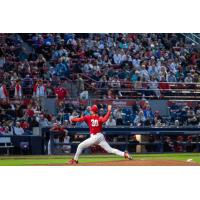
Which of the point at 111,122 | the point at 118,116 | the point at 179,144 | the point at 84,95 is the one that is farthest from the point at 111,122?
the point at 179,144

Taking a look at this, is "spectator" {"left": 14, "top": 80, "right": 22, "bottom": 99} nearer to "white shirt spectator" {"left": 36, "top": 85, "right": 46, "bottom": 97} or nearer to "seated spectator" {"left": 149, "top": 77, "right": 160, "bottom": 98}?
"white shirt spectator" {"left": 36, "top": 85, "right": 46, "bottom": 97}

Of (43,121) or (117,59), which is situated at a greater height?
(117,59)

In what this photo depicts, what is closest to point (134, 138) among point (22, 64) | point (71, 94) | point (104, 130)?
point (104, 130)

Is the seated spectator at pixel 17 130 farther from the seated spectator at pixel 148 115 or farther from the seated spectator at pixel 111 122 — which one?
the seated spectator at pixel 148 115

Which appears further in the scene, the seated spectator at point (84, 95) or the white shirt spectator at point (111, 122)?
the seated spectator at point (84, 95)

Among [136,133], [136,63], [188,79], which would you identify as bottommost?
[136,133]

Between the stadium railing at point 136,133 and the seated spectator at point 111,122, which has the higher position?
the seated spectator at point 111,122

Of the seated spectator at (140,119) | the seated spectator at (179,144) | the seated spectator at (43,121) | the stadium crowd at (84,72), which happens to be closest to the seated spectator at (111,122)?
the stadium crowd at (84,72)

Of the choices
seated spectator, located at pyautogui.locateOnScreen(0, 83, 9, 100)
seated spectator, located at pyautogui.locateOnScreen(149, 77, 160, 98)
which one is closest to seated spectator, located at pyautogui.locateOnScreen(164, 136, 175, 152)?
seated spectator, located at pyautogui.locateOnScreen(149, 77, 160, 98)

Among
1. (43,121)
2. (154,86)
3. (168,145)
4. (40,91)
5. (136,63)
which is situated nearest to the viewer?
(43,121)

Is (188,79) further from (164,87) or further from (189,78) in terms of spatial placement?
(164,87)

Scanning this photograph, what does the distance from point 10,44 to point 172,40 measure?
23.4 feet

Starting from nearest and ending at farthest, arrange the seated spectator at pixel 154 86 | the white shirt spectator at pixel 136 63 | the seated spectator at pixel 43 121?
the seated spectator at pixel 43 121 < the seated spectator at pixel 154 86 < the white shirt spectator at pixel 136 63

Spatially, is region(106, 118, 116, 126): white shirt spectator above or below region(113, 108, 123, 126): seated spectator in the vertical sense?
below
